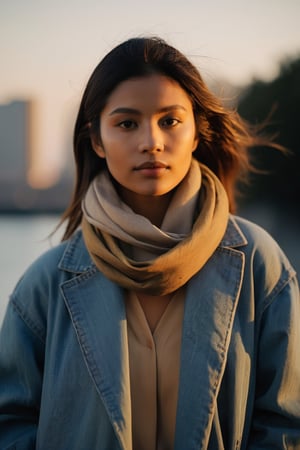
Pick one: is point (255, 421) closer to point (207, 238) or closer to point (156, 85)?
point (207, 238)

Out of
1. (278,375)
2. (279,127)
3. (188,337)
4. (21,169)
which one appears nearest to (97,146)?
(188,337)

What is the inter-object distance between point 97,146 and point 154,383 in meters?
0.98

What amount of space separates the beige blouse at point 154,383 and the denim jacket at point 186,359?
7 cm

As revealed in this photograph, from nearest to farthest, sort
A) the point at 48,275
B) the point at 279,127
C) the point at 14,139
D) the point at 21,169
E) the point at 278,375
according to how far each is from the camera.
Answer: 1. the point at 278,375
2. the point at 48,275
3. the point at 279,127
4. the point at 21,169
5. the point at 14,139

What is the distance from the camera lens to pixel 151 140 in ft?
7.87

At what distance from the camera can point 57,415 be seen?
2.43 meters

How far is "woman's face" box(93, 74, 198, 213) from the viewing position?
242 centimetres

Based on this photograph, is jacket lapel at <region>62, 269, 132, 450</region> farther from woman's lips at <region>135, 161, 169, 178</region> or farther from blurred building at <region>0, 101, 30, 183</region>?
blurred building at <region>0, 101, 30, 183</region>

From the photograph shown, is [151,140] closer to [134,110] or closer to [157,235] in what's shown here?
[134,110]

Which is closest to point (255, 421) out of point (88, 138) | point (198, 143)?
point (198, 143)

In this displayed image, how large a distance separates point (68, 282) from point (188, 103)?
84cm

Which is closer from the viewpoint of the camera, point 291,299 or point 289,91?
point 291,299

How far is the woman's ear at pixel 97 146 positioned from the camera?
2678mm

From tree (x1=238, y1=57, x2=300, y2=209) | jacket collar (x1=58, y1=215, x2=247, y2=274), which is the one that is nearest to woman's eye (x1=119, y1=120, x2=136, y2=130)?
jacket collar (x1=58, y1=215, x2=247, y2=274)
